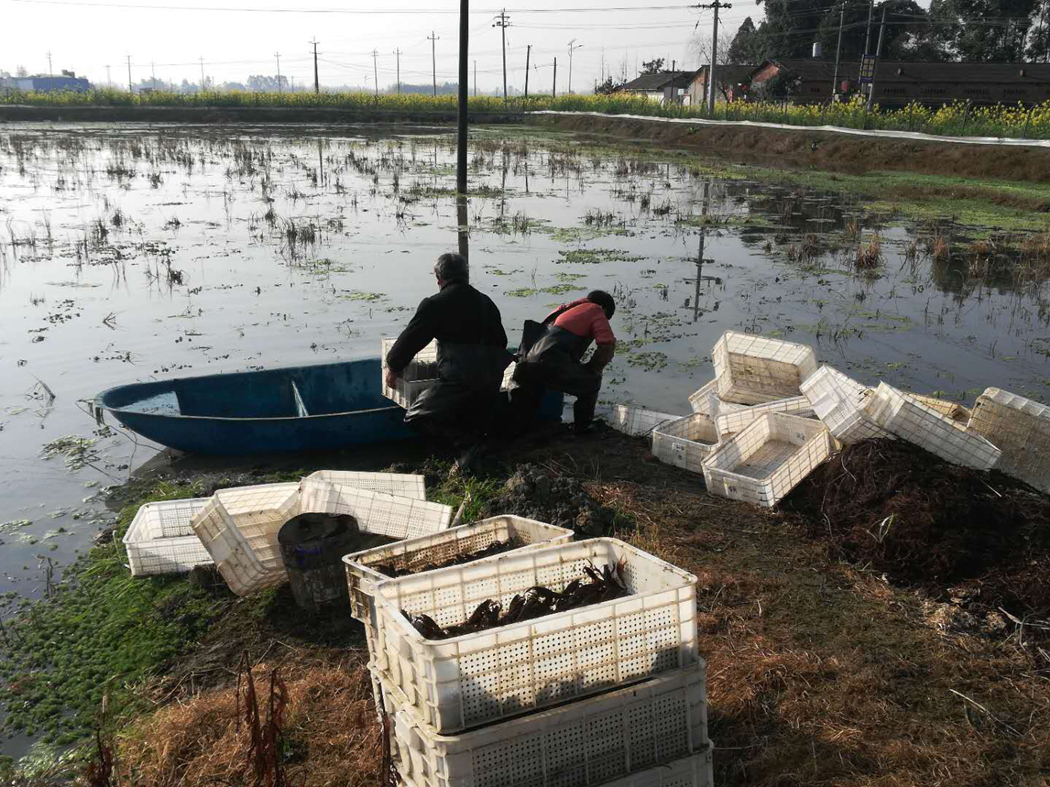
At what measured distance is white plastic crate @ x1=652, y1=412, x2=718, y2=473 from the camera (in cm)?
688

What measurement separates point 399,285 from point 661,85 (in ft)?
228

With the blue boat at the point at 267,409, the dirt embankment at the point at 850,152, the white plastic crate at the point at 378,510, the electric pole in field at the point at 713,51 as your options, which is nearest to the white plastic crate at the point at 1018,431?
the blue boat at the point at 267,409

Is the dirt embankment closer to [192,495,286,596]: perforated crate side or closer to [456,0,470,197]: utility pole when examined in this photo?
[456,0,470,197]: utility pole

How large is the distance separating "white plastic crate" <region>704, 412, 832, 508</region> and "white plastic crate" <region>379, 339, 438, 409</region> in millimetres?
2431

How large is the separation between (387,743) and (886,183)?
1014 inches

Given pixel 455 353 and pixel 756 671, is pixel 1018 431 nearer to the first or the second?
pixel 756 671

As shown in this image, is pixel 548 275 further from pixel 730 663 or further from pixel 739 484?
pixel 730 663

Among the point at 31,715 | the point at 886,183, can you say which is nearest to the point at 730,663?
the point at 31,715

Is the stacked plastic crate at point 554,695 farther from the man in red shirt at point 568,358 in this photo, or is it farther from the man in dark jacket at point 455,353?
the man in red shirt at point 568,358

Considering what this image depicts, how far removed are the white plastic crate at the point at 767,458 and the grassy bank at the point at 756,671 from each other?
7.5 inches

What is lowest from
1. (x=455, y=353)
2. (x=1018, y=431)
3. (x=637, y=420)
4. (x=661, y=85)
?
(x=637, y=420)

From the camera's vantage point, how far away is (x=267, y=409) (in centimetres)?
823

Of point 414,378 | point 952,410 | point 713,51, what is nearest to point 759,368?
point 952,410

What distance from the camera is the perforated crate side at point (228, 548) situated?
194 inches
